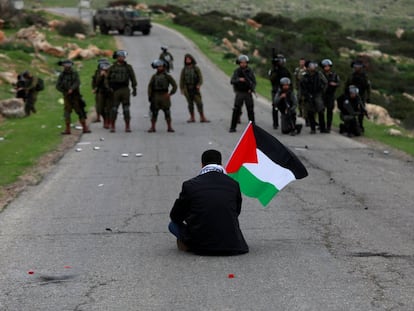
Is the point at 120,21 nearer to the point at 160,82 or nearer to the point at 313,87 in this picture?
the point at 160,82

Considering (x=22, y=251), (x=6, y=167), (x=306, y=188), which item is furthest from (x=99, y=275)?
(x=6, y=167)

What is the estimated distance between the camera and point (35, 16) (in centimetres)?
6825

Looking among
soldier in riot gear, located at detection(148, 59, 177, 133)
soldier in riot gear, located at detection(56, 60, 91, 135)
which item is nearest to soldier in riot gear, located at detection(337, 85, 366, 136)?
soldier in riot gear, located at detection(148, 59, 177, 133)

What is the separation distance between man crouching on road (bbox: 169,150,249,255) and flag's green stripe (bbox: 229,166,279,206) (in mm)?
805

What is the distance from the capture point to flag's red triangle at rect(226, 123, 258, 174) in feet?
33.9

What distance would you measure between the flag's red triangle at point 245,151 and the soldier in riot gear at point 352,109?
39.5ft

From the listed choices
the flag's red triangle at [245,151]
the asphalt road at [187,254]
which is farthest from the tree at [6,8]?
the flag's red triangle at [245,151]

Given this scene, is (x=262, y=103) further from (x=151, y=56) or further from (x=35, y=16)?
(x=35, y=16)

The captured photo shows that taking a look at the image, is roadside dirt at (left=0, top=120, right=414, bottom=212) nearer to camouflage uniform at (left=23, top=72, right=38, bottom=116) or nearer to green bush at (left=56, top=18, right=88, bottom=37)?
camouflage uniform at (left=23, top=72, right=38, bottom=116)

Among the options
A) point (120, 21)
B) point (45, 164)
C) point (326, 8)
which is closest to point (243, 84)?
point (45, 164)

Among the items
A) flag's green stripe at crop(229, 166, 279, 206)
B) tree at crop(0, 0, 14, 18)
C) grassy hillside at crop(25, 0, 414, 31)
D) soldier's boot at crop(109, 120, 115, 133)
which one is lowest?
grassy hillside at crop(25, 0, 414, 31)

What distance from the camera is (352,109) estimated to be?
2205 centimetres

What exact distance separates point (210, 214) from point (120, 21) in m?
57.2

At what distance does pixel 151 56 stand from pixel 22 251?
Result: 138 feet
